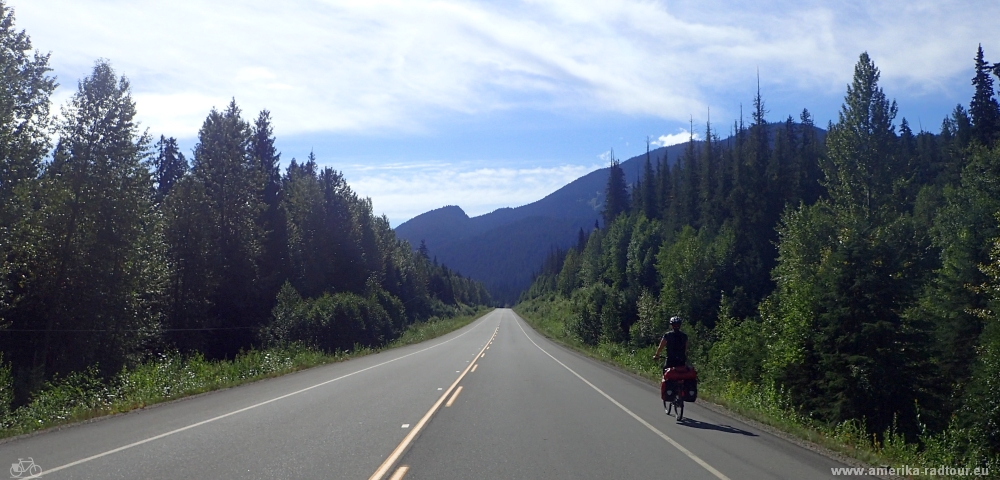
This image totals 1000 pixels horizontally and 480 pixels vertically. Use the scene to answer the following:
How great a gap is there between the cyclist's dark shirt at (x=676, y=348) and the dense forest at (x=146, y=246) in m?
13.7

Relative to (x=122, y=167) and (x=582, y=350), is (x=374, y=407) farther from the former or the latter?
(x=582, y=350)

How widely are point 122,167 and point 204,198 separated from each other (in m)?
12.6

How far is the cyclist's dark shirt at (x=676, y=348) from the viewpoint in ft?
43.5

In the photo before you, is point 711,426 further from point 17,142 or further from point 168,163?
point 168,163

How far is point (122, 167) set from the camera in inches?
1102

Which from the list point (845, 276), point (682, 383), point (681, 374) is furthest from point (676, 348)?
point (845, 276)

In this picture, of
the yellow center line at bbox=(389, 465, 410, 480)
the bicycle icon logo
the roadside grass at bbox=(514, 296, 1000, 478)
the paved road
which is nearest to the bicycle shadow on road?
the paved road

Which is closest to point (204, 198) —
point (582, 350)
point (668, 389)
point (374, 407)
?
point (582, 350)

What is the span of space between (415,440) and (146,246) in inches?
955

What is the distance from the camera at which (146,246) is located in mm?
28984

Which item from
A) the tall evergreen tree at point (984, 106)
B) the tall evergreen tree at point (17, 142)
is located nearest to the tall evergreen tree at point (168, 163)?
the tall evergreen tree at point (17, 142)

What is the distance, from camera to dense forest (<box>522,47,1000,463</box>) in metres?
→ 19.0

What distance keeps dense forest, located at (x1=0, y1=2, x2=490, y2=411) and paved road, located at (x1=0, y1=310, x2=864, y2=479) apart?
5.50 metres

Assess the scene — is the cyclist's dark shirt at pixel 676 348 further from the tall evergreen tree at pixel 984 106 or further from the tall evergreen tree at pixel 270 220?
the tall evergreen tree at pixel 984 106
